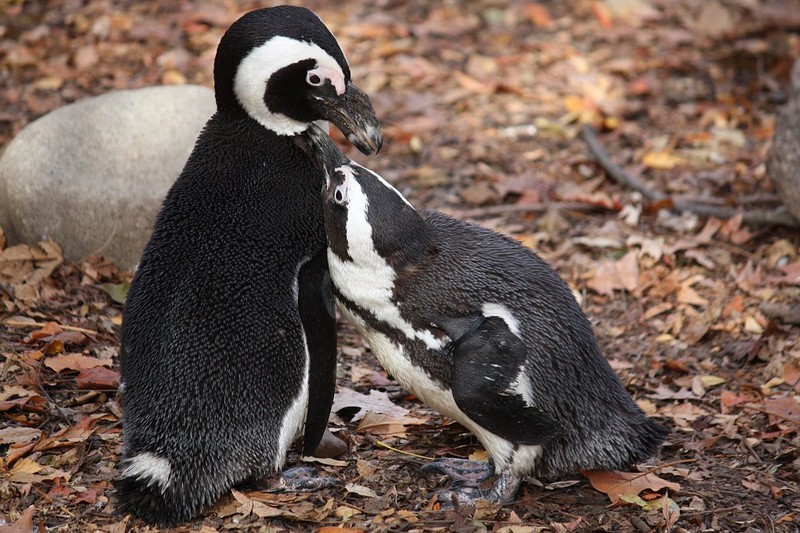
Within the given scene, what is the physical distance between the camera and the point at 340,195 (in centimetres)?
328

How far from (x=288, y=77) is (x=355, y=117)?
0.27 m

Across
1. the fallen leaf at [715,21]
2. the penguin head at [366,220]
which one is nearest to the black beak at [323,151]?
the penguin head at [366,220]

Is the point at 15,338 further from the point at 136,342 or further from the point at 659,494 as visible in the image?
the point at 659,494

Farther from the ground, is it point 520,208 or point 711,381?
point 520,208

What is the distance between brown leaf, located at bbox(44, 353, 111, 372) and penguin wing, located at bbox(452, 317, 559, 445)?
1632mm

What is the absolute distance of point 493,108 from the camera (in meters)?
7.22

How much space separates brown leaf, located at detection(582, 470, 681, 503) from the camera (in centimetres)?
346

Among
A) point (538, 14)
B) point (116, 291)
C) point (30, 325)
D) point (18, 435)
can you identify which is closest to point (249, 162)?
point (18, 435)

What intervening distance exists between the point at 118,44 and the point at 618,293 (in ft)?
14.2

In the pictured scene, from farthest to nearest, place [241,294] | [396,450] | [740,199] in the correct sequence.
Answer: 1. [740,199]
2. [396,450]
3. [241,294]

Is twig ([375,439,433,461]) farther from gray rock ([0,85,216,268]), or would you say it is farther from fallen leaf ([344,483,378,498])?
gray rock ([0,85,216,268])

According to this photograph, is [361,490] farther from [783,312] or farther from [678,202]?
[678,202]

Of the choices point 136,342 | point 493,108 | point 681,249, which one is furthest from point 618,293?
point 136,342

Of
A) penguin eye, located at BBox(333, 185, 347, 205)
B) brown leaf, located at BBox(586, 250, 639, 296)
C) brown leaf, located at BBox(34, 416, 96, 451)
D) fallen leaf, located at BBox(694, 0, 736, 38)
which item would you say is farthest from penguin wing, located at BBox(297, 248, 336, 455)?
fallen leaf, located at BBox(694, 0, 736, 38)
